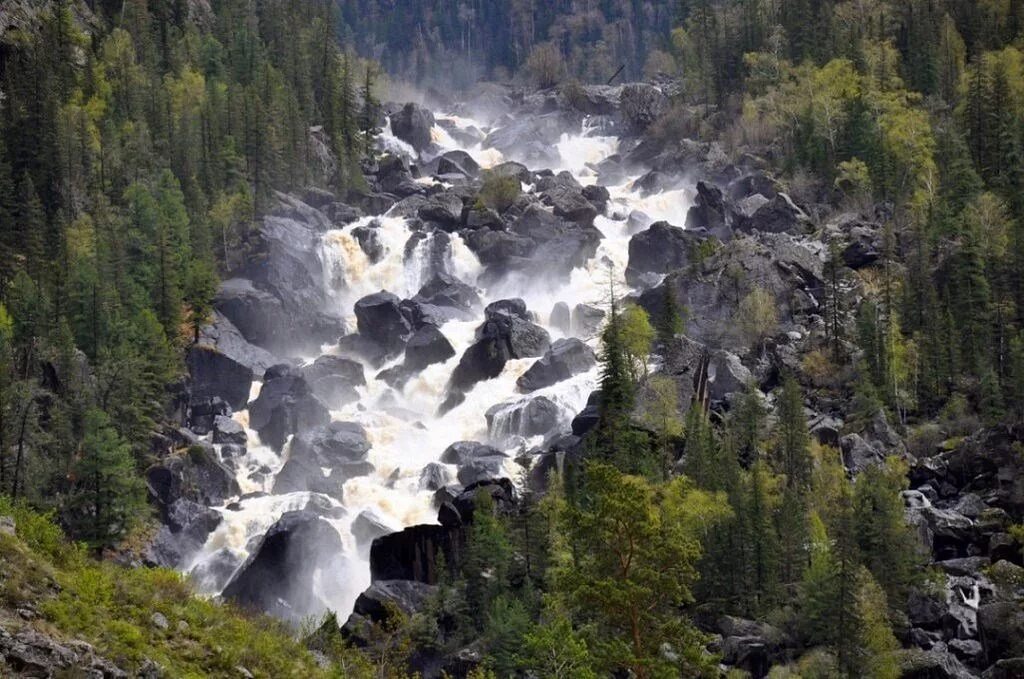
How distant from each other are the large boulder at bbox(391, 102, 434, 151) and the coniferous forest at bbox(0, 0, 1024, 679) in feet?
3.24

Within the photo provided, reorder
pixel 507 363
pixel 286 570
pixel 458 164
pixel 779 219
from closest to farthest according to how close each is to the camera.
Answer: pixel 286 570
pixel 507 363
pixel 779 219
pixel 458 164

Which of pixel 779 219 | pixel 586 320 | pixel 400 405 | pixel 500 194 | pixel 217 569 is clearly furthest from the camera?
pixel 500 194

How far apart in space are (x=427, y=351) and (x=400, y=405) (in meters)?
6.14

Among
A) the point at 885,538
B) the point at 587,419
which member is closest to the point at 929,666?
the point at 885,538

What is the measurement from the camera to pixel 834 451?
73812mm

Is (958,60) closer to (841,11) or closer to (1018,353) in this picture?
(841,11)

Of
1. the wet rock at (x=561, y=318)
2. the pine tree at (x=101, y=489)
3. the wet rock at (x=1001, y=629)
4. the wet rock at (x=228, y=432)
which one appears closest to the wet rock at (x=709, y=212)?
the wet rock at (x=561, y=318)

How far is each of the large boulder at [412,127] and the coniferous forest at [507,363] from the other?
0.99m

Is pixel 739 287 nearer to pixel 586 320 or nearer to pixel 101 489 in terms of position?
pixel 586 320

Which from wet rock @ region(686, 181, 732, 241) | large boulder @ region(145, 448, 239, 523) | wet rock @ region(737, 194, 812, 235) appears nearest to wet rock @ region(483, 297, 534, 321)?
wet rock @ region(686, 181, 732, 241)

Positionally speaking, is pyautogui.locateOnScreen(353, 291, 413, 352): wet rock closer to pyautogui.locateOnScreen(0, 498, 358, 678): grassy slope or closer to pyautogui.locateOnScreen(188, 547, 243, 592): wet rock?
pyautogui.locateOnScreen(188, 547, 243, 592): wet rock

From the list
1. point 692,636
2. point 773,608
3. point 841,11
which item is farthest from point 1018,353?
point 841,11

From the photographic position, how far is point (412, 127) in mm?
151625

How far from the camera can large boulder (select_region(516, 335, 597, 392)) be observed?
292ft
